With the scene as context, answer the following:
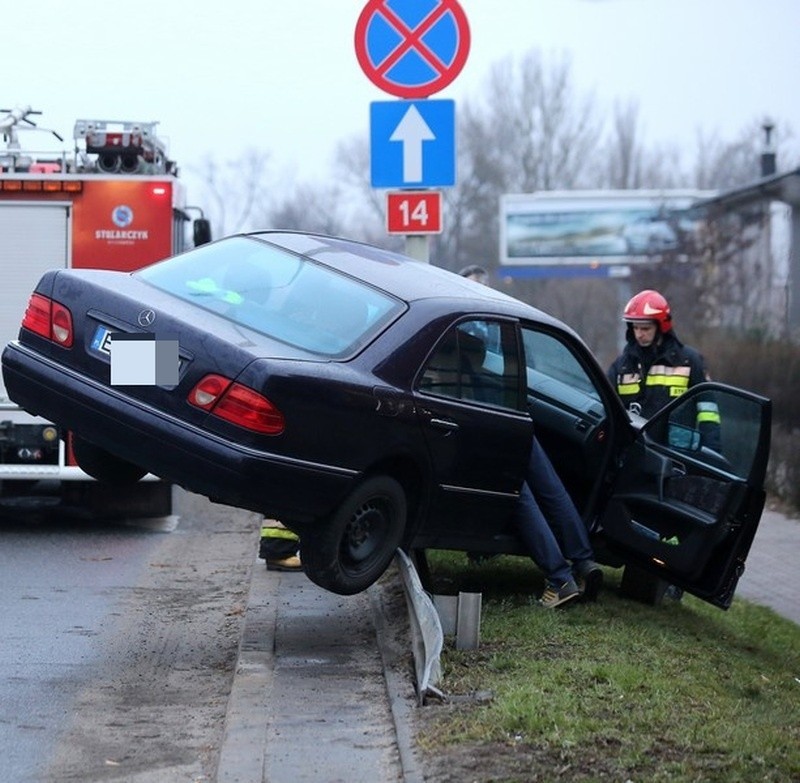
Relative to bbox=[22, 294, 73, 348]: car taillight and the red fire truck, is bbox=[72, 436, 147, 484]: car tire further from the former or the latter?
the red fire truck

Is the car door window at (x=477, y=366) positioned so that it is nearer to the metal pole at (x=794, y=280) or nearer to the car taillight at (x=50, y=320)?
Answer: the car taillight at (x=50, y=320)

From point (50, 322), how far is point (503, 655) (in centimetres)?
259

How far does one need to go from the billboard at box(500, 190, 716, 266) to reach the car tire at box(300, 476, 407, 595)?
58625 mm

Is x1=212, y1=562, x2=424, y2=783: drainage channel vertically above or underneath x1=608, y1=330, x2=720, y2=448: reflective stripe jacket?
underneath

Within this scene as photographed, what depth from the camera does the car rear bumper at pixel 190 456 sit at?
682 cm

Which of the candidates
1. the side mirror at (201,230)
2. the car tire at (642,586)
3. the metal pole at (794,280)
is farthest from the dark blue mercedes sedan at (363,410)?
the metal pole at (794,280)

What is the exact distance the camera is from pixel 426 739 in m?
5.80

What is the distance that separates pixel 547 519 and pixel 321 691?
6.56ft

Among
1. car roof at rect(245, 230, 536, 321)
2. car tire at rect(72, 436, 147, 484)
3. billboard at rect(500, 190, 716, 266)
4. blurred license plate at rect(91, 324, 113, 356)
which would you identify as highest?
billboard at rect(500, 190, 716, 266)

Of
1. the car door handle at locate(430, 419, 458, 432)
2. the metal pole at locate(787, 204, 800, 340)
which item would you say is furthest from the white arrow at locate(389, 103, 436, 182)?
the metal pole at locate(787, 204, 800, 340)

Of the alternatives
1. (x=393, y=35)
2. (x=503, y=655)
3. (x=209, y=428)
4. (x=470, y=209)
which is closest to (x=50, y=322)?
(x=209, y=428)

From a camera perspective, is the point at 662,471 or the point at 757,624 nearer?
the point at 662,471

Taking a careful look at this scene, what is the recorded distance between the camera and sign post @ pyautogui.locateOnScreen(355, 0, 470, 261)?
10.1 m

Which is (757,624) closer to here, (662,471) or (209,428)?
(662,471)
